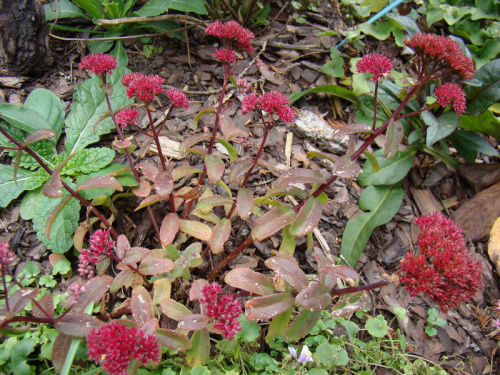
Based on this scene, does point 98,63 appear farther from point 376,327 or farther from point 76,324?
point 376,327

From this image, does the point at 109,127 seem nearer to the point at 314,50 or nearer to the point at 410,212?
the point at 314,50

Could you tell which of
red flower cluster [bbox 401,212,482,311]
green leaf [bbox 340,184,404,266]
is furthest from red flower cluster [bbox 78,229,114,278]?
green leaf [bbox 340,184,404,266]

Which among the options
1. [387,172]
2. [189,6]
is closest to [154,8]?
[189,6]

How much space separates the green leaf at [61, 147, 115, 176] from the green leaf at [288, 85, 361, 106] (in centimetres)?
150

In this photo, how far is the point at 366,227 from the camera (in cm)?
270

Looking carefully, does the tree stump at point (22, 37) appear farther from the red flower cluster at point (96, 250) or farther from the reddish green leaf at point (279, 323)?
the reddish green leaf at point (279, 323)

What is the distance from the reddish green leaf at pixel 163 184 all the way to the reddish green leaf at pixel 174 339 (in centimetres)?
67

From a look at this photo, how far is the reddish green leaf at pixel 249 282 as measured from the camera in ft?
6.02

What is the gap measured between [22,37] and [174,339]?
247 cm

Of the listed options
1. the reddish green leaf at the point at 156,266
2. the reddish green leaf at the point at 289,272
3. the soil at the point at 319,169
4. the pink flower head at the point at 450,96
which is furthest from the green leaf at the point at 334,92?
the reddish green leaf at the point at 156,266

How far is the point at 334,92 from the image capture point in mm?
3195

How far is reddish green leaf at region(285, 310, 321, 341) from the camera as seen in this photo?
1.87m

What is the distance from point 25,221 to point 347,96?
8.46 ft

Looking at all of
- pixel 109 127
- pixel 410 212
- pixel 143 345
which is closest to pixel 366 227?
pixel 410 212
